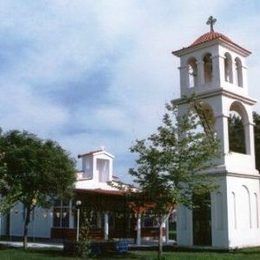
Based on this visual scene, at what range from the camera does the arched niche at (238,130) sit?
33.3 m

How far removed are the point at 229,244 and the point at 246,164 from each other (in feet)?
16.7

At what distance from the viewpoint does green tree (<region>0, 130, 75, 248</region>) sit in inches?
1280

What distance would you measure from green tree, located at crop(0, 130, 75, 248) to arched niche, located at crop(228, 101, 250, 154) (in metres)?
10.4

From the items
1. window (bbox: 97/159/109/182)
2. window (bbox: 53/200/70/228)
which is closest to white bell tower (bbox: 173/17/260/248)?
window (bbox: 53/200/70/228)

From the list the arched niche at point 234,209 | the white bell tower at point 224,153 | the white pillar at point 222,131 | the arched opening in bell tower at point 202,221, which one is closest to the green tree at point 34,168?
the white bell tower at point 224,153

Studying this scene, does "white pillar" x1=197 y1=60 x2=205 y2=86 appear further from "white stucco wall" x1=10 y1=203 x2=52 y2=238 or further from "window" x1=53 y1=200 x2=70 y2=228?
"white stucco wall" x1=10 y1=203 x2=52 y2=238

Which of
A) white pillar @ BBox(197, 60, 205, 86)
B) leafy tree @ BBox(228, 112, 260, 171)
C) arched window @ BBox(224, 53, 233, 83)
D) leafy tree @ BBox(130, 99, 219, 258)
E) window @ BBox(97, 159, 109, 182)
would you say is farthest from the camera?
window @ BBox(97, 159, 109, 182)

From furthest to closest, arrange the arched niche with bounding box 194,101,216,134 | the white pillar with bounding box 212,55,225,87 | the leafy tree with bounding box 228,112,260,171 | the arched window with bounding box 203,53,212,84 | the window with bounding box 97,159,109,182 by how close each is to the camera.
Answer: the window with bounding box 97,159,109,182, the leafy tree with bounding box 228,112,260,171, the arched window with bounding box 203,53,212,84, the white pillar with bounding box 212,55,225,87, the arched niche with bounding box 194,101,216,134

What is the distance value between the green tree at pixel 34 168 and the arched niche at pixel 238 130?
34.1 feet

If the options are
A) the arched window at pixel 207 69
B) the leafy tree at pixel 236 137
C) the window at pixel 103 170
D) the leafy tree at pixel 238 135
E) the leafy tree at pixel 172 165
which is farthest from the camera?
the window at pixel 103 170

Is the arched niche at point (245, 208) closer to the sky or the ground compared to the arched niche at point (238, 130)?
closer to the ground

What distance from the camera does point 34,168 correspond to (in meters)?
32.6

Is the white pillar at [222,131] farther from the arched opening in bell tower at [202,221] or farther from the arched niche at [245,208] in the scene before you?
the arched niche at [245,208]

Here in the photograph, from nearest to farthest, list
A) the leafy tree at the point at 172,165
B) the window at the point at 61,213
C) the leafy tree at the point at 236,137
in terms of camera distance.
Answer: the leafy tree at the point at 172,165 → the leafy tree at the point at 236,137 → the window at the point at 61,213
